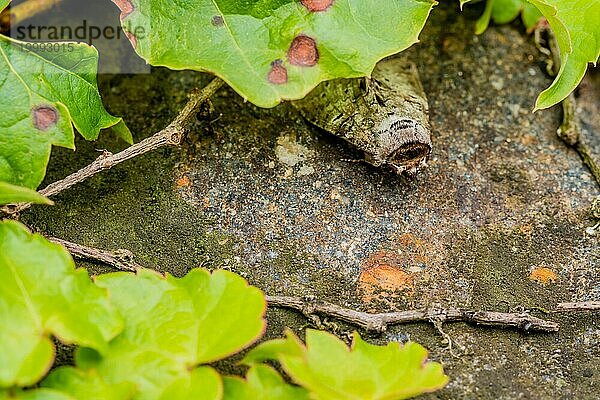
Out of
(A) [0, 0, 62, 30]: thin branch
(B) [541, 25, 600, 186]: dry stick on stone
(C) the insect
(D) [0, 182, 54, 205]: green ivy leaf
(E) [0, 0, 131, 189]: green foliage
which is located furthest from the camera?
(A) [0, 0, 62, 30]: thin branch

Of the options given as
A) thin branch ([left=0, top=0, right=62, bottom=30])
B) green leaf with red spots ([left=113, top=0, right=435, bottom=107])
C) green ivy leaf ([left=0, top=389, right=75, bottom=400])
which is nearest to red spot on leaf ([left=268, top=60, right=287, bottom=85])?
green leaf with red spots ([left=113, top=0, right=435, bottom=107])

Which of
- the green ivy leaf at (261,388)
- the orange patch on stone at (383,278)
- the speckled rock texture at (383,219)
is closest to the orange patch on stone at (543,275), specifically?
the speckled rock texture at (383,219)

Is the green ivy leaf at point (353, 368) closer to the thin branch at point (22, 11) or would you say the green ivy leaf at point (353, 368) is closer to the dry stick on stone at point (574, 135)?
the dry stick on stone at point (574, 135)

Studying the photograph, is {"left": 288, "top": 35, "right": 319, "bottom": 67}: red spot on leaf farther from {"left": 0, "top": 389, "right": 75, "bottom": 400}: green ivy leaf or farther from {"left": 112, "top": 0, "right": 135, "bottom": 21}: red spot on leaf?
Result: {"left": 0, "top": 389, "right": 75, "bottom": 400}: green ivy leaf

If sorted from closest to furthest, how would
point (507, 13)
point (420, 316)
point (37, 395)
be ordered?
1. point (37, 395)
2. point (420, 316)
3. point (507, 13)

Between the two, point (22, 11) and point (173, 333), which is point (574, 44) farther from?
point (22, 11)

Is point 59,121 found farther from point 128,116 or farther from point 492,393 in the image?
point 492,393

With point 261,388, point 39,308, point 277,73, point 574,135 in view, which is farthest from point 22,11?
point 574,135
